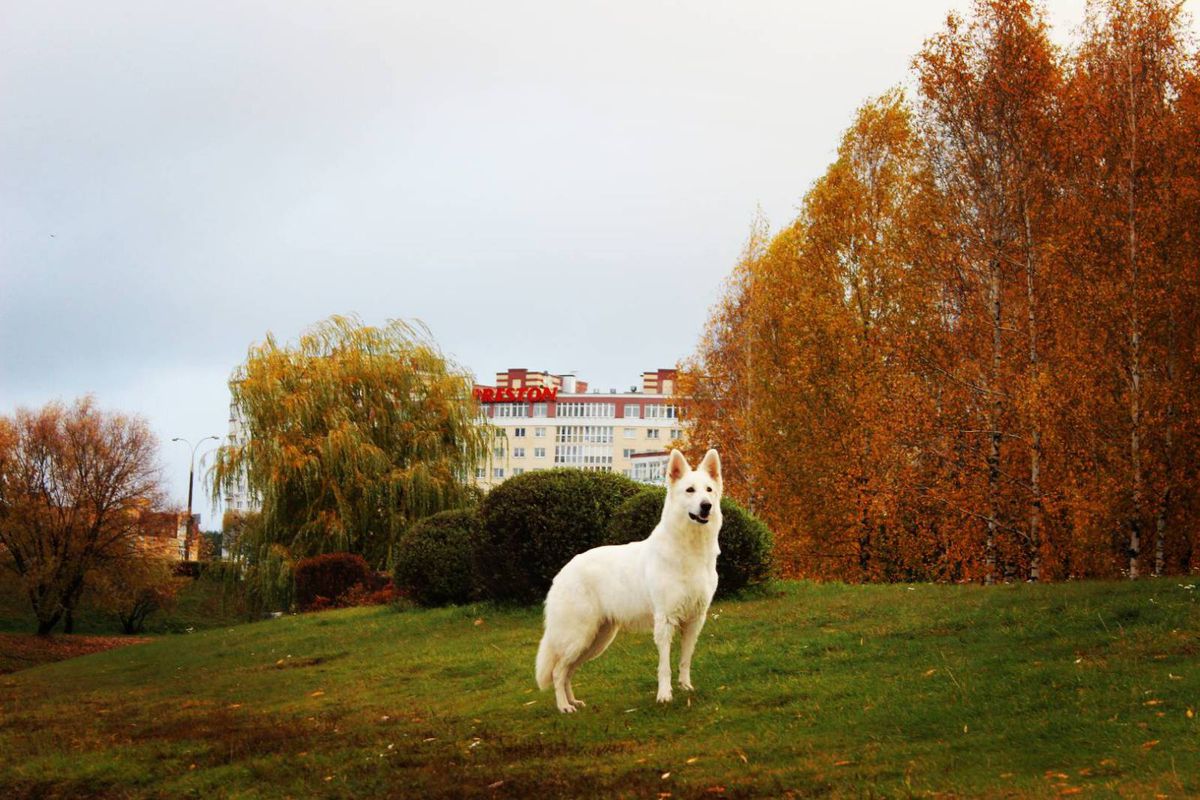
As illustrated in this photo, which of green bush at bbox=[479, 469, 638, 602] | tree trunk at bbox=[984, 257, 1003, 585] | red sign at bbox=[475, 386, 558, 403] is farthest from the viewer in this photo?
red sign at bbox=[475, 386, 558, 403]

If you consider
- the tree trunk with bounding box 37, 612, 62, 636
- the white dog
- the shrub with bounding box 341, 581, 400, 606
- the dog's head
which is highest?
the dog's head

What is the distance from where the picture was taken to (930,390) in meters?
30.8

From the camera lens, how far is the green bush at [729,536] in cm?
1881

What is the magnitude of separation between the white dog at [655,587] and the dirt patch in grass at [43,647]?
29008 millimetres

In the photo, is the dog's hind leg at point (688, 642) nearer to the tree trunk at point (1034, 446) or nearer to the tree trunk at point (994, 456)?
the tree trunk at point (1034, 446)

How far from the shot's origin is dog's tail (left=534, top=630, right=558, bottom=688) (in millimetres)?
11078

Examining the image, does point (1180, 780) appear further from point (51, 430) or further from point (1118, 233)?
point (51, 430)

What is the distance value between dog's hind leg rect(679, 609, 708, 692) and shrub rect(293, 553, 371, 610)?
851 inches

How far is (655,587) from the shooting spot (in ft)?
35.0

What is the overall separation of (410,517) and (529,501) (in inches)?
690

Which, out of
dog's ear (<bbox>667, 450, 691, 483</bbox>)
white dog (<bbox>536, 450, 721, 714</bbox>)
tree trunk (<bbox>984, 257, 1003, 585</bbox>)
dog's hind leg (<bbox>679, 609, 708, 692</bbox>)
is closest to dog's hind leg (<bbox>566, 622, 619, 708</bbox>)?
white dog (<bbox>536, 450, 721, 714</bbox>)

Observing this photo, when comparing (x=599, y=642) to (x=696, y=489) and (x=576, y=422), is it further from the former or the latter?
(x=576, y=422)

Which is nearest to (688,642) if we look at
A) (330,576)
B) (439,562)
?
(439,562)

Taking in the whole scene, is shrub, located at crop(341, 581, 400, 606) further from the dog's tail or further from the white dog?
the white dog
